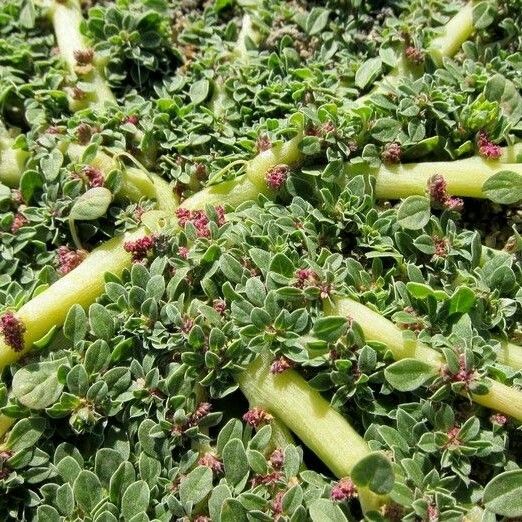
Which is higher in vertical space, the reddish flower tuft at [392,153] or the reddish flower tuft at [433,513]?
the reddish flower tuft at [392,153]

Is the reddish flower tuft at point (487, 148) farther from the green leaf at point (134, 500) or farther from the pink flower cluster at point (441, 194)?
the green leaf at point (134, 500)

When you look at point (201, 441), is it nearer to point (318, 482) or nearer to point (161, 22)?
point (318, 482)

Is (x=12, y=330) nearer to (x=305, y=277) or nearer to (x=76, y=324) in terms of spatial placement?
(x=76, y=324)

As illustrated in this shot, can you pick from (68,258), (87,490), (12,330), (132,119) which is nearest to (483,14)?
(132,119)

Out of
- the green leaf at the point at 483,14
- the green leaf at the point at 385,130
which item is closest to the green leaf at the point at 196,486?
the green leaf at the point at 385,130

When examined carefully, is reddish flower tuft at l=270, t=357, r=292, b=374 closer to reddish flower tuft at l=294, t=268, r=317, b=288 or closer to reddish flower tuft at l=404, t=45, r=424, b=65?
reddish flower tuft at l=294, t=268, r=317, b=288

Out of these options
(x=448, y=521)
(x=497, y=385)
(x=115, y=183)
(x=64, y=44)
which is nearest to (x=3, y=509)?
(x=115, y=183)
